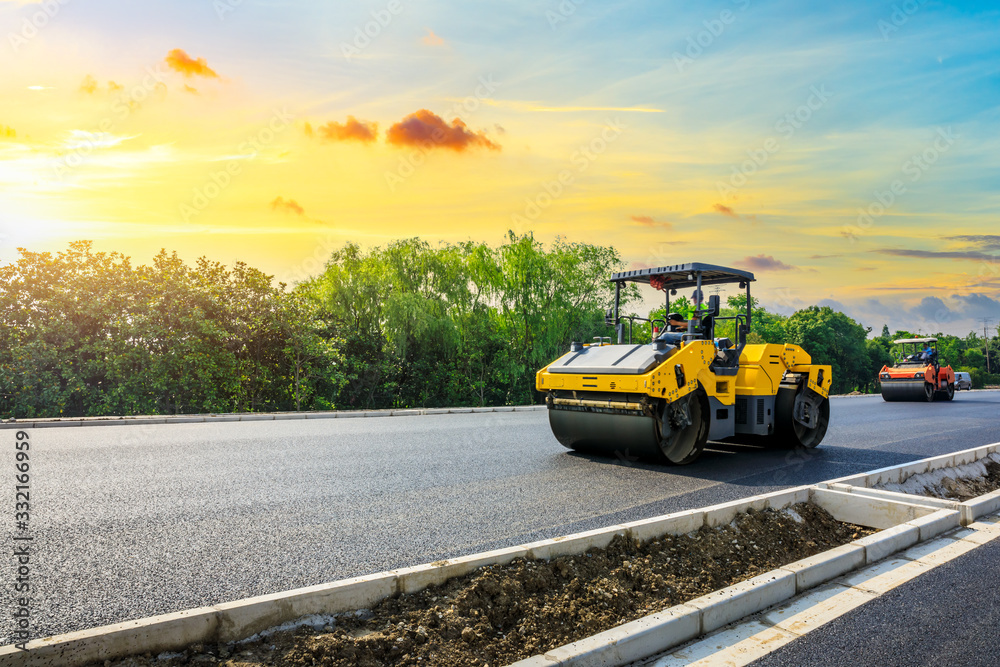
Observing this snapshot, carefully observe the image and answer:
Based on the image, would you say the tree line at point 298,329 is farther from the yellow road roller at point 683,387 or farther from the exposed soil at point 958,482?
the exposed soil at point 958,482

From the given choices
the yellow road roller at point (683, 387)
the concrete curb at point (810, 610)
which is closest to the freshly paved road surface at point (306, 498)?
the yellow road roller at point (683, 387)

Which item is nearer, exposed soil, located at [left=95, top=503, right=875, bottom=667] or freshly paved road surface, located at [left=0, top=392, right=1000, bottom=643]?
exposed soil, located at [left=95, top=503, right=875, bottom=667]

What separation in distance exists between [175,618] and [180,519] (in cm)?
276

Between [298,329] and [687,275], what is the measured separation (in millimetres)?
13102

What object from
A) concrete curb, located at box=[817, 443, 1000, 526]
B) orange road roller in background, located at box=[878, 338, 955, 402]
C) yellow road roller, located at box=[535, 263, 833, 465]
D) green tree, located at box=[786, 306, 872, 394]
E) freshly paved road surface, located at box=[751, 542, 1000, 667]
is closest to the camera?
freshly paved road surface, located at box=[751, 542, 1000, 667]

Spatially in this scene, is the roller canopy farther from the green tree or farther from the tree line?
the green tree

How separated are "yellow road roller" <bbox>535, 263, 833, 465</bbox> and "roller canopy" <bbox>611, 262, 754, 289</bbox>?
0.01 metres

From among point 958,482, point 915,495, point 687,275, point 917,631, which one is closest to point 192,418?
point 687,275

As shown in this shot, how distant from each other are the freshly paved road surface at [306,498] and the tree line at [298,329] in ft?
9.01

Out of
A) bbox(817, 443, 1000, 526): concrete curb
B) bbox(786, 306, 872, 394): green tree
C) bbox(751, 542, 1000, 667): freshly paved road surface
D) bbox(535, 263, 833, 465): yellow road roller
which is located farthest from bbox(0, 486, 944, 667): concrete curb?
bbox(786, 306, 872, 394): green tree

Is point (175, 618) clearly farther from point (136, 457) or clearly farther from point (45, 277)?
point (45, 277)

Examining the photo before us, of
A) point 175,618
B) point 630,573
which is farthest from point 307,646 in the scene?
point 630,573

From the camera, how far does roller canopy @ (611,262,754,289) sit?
28.2 feet

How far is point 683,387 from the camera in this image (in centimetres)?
750
